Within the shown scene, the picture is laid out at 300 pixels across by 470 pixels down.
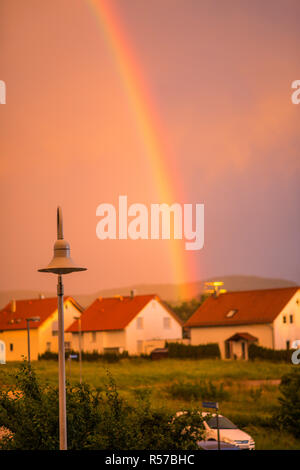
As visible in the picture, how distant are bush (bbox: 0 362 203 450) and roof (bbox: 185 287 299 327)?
1627 inches

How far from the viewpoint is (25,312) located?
191ft

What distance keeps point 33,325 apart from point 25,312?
2.78 metres

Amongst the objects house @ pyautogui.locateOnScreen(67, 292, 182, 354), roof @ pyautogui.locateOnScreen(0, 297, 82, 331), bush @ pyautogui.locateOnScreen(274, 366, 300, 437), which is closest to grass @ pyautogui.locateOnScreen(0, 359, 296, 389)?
bush @ pyautogui.locateOnScreen(274, 366, 300, 437)

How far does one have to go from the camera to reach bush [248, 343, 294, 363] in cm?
4192

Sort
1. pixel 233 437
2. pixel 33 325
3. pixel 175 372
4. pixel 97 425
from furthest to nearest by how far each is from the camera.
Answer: pixel 33 325
pixel 175 372
pixel 233 437
pixel 97 425

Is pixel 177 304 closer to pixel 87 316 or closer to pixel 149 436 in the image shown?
pixel 87 316

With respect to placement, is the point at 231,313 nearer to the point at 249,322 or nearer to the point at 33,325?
the point at 249,322

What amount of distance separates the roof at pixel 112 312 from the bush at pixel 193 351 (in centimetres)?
876

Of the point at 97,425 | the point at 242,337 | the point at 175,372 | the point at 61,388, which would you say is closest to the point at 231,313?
the point at 242,337

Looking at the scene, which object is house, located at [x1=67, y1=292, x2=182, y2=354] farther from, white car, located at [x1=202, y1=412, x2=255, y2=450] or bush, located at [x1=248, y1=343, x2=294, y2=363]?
white car, located at [x1=202, y1=412, x2=255, y2=450]

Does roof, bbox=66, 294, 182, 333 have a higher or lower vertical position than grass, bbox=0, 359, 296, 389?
higher

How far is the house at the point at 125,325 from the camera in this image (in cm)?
5466

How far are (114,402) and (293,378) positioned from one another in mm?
9862
